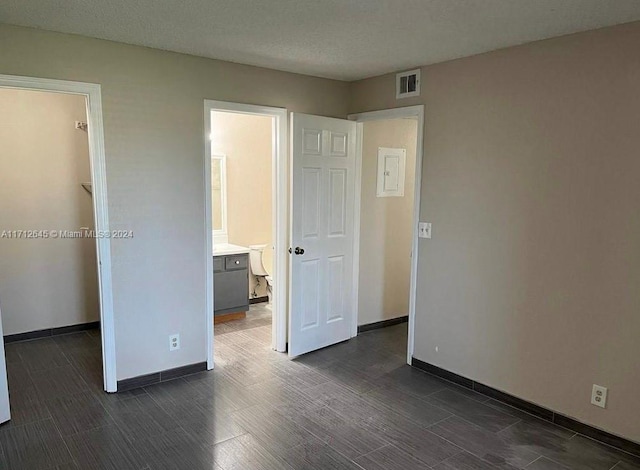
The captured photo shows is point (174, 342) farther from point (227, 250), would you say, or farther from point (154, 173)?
point (227, 250)

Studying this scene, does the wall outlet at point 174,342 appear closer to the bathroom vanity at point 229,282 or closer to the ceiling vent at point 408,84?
the bathroom vanity at point 229,282

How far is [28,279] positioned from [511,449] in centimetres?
426

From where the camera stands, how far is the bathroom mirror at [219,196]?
5164mm

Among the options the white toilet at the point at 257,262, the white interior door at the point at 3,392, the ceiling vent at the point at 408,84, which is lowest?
the white interior door at the point at 3,392

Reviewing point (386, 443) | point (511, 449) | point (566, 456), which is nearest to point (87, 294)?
point (386, 443)

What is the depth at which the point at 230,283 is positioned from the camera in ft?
15.6

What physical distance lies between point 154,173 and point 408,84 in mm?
2113

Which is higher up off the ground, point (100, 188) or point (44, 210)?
point (100, 188)

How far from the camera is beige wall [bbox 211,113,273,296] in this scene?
5191 mm

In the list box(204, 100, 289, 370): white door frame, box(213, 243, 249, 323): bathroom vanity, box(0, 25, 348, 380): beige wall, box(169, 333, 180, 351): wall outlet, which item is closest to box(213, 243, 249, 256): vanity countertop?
box(213, 243, 249, 323): bathroom vanity

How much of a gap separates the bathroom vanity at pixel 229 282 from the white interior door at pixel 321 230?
116cm

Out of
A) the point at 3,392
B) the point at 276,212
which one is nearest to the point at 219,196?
the point at 276,212

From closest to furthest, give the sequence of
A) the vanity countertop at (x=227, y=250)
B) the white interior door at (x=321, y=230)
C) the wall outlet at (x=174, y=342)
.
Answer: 1. the wall outlet at (x=174, y=342)
2. the white interior door at (x=321, y=230)
3. the vanity countertop at (x=227, y=250)

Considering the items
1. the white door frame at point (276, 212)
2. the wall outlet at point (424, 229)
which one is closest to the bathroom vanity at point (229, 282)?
the white door frame at point (276, 212)
